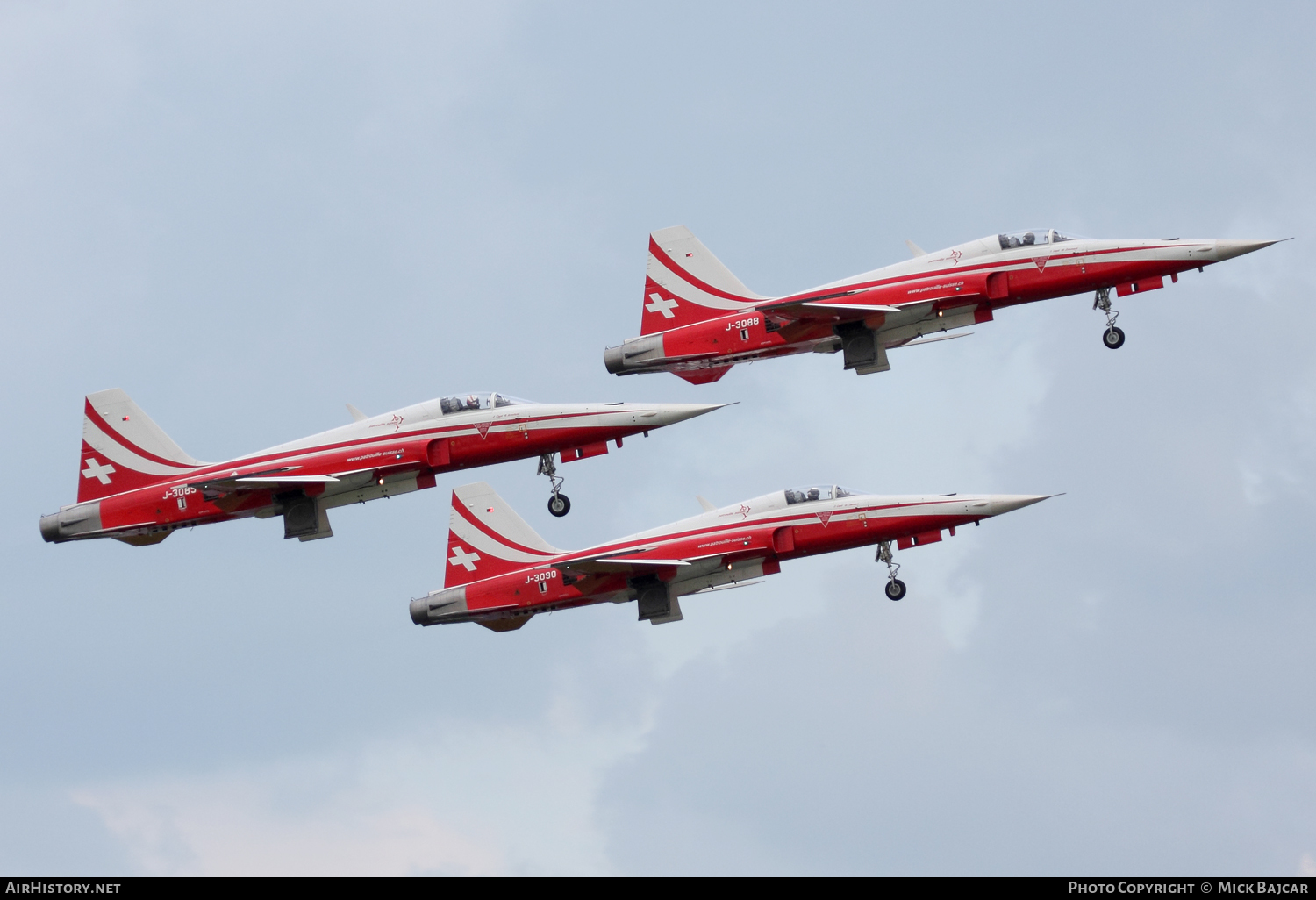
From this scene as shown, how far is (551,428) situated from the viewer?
92062 millimetres

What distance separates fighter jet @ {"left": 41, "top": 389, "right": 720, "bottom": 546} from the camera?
9156 centimetres

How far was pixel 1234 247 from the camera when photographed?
91250mm

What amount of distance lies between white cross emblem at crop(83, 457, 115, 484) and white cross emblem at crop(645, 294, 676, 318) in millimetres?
17381

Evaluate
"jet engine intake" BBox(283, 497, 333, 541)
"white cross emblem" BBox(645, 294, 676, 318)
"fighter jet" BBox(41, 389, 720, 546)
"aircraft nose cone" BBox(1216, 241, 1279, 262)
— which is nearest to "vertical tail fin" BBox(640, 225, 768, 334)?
"white cross emblem" BBox(645, 294, 676, 318)

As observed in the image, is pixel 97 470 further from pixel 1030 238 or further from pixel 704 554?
pixel 1030 238

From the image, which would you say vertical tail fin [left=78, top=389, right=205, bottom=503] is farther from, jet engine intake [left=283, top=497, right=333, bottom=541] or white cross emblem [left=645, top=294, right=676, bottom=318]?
white cross emblem [left=645, top=294, right=676, bottom=318]

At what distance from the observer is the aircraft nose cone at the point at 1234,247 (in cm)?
9106

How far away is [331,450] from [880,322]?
17.1 meters

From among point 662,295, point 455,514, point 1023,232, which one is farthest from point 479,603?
point 1023,232

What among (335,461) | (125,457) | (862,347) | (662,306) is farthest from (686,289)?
(125,457)

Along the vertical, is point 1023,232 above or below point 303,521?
above
